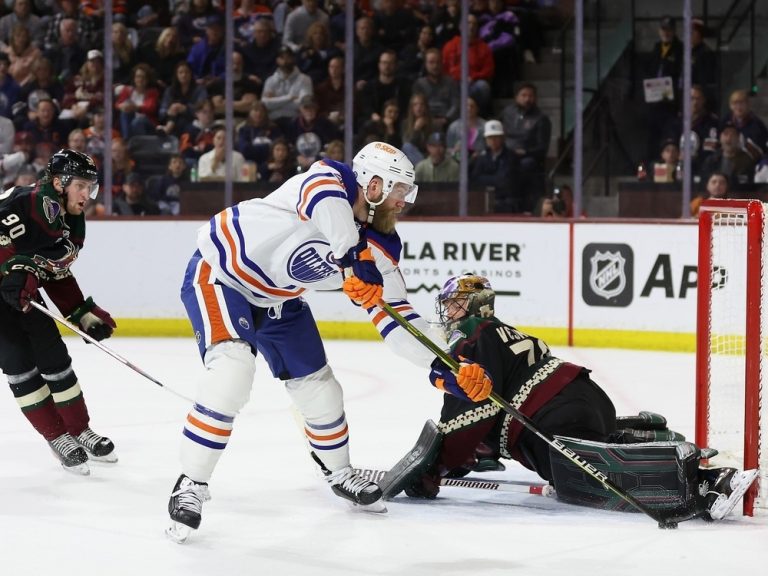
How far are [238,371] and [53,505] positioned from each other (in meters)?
0.87

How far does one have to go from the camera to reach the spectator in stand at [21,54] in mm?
8750

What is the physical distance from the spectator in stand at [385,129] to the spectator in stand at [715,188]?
6.26 feet

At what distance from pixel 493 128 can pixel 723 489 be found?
4862mm

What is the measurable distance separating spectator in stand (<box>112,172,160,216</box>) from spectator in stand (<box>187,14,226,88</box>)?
0.82 meters

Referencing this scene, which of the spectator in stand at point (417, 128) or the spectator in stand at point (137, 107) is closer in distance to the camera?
the spectator in stand at point (417, 128)

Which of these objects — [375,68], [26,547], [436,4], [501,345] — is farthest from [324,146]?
[26,547]

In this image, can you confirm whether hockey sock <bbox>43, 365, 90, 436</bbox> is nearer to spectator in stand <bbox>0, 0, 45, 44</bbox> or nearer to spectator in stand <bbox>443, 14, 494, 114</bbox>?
spectator in stand <bbox>443, 14, 494, 114</bbox>

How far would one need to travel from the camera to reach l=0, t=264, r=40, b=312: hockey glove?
4.17 meters

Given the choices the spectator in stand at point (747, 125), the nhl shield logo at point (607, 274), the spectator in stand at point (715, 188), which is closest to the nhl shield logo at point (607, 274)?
the nhl shield logo at point (607, 274)

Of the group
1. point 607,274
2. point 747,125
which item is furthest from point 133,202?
point 747,125

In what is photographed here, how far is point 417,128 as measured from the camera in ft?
26.8

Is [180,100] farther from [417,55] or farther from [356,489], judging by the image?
[356,489]

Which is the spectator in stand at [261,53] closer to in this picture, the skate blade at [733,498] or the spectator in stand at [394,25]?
the spectator in stand at [394,25]

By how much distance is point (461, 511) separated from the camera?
375cm
